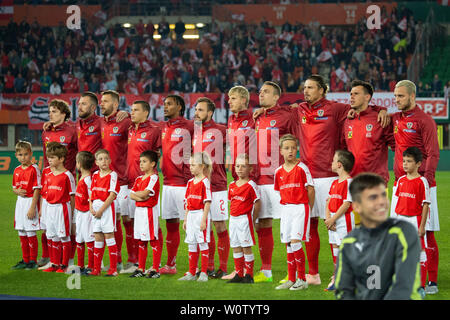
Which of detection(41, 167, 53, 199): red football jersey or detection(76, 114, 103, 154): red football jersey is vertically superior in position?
detection(76, 114, 103, 154): red football jersey

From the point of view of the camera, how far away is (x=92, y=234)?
8023 millimetres

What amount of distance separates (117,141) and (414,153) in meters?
3.79

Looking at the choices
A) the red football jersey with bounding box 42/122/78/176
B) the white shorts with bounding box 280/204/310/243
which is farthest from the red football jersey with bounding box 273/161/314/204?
the red football jersey with bounding box 42/122/78/176

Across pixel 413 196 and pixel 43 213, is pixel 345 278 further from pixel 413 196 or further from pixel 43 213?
pixel 43 213

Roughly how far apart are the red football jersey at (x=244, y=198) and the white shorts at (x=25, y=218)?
2784 millimetres

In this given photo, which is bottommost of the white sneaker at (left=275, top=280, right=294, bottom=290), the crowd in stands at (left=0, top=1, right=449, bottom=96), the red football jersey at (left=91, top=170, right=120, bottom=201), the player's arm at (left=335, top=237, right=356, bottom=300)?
the white sneaker at (left=275, top=280, right=294, bottom=290)

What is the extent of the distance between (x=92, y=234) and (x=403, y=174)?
371cm

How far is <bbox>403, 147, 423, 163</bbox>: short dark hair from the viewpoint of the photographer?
267 inches

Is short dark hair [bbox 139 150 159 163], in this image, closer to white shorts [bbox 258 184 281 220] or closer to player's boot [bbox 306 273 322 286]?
white shorts [bbox 258 184 281 220]

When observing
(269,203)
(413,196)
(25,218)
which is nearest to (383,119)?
(413,196)

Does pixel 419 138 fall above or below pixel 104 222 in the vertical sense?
above

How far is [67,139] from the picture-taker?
344 inches

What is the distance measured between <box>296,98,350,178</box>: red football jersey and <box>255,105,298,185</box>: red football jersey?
37 cm

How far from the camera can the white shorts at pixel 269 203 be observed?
780 centimetres
